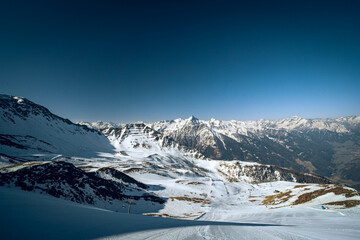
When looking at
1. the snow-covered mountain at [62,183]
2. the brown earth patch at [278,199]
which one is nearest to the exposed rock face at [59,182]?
the snow-covered mountain at [62,183]

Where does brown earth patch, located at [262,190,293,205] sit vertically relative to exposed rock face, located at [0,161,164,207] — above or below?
below

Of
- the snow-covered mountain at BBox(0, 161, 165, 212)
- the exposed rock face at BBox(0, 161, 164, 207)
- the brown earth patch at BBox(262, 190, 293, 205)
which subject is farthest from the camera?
the brown earth patch at BBox(262, 190, 293, 205)

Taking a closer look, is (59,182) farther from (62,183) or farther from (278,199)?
(278,199)

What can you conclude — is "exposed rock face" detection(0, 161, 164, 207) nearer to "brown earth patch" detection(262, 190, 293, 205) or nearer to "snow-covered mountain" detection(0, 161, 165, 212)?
"snow-covered mountain" detection(0, 161, 165, 212)

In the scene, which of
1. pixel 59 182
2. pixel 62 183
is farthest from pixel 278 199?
pixel 59 182

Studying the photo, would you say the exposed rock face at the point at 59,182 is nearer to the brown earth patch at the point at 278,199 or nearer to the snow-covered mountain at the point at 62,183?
the snow-covered mountain at the point at 62,183

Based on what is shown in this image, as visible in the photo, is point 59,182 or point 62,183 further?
point 62,183

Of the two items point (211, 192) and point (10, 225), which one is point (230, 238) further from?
point (211, 192)

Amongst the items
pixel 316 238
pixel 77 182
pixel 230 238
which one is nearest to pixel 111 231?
pixel 230 238

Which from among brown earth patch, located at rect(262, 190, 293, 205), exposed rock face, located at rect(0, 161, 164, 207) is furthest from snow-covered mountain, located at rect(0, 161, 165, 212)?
brown earth patch, located at rect(262, 190, 293, 205)
